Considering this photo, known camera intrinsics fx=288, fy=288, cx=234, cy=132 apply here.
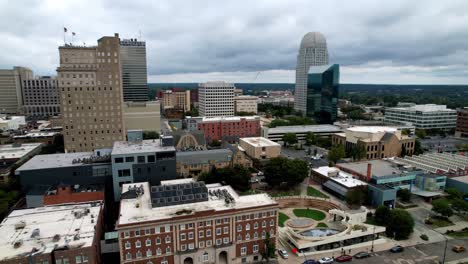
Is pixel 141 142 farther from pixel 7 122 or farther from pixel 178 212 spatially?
pixel 7 122

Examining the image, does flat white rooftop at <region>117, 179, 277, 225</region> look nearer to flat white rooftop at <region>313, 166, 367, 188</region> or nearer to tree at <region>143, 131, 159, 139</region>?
flat white rooftop at <region>313, 166, 367, 188</region>

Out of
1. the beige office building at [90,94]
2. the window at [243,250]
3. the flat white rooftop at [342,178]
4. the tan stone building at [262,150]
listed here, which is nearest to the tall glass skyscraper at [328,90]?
the tan stone building at [262,150]

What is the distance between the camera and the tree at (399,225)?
2406 inches

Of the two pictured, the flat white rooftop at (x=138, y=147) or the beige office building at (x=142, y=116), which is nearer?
the flat white rooftop at (x=138, y=147)

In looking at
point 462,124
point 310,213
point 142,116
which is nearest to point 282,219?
point 310,213

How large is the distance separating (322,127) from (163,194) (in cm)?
12547

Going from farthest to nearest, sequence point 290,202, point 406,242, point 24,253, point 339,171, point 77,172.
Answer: point 339,171 < point 290,202 < point 77,172 < point 406,242 < point 24,253

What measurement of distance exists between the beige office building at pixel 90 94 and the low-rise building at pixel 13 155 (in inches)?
567

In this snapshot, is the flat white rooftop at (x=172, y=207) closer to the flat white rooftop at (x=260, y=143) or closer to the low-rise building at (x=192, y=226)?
the low-rise building at (x=192, y=226)

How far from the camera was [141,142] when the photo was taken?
277 ft

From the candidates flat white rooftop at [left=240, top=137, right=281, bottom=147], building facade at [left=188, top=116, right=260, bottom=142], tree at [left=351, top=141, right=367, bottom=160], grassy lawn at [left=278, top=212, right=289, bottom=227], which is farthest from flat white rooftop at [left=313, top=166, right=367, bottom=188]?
building facade at [left=188, top=116, right=260, bottom=142]

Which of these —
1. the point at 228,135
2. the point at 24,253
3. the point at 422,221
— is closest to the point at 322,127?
the point at 228,135

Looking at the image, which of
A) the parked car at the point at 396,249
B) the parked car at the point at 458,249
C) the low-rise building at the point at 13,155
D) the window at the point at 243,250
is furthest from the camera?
the low-rise building at the point at 13,155

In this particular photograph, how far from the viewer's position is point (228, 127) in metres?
160
